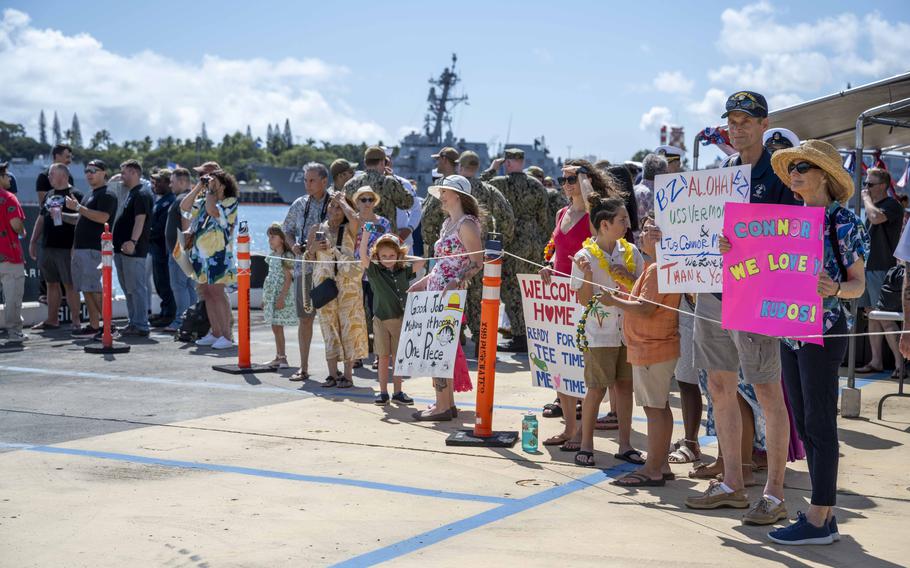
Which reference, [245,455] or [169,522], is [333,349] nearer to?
[245,455]

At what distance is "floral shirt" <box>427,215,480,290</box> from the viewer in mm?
8008

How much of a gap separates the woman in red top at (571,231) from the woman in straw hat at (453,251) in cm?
63

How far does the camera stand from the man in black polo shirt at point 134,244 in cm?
1321

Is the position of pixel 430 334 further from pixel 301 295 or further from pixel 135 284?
pixel 135 284

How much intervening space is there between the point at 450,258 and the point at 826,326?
144 inches

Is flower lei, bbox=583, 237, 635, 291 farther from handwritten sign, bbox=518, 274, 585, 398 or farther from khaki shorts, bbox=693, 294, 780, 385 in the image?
khaki shorts, bbox=693, 294, 780, 385

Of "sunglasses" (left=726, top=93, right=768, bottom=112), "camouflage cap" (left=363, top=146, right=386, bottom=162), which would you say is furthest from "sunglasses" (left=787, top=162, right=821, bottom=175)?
"camouflage cap" (left=363, top=146, right=386, bottom=162)

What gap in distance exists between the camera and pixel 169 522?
17.1 ft

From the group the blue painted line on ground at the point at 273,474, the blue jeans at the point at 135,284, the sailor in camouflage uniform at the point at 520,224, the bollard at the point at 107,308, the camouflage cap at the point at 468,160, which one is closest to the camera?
the blue painted line on ground at the point at 273,474

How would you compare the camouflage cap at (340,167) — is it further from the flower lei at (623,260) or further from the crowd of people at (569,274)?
the flower lei at (623,260)

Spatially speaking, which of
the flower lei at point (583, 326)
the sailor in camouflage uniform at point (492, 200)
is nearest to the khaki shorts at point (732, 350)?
the flower lei at point (583, 326)

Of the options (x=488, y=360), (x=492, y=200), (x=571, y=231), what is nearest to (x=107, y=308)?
(x=492, y=200)

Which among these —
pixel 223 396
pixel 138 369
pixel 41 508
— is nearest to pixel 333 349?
pixel 223 396

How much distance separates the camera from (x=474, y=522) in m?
5.27
